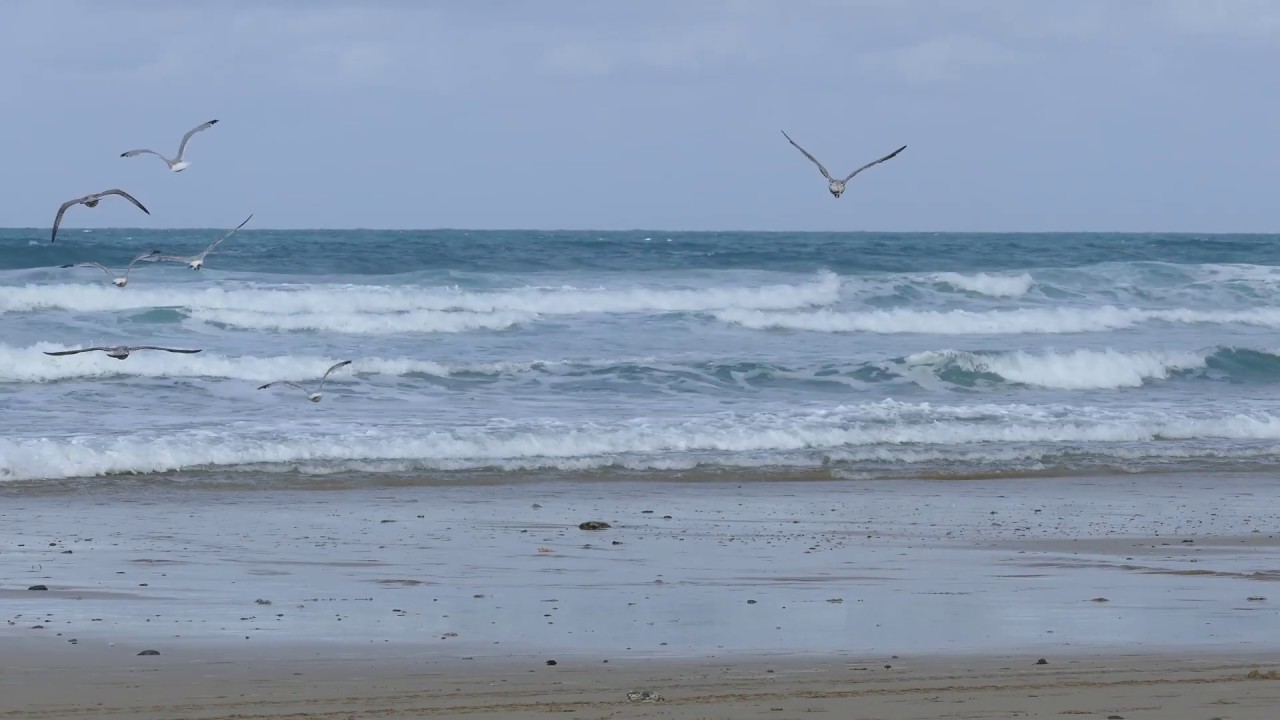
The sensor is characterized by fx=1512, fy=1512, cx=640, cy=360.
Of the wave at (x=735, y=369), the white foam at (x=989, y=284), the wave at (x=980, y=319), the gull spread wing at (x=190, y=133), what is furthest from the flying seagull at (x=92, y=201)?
the white foam at (x=989, y=284)

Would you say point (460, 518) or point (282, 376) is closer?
point (460, 518)

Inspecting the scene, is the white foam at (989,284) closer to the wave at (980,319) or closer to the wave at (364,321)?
the wave at (980,319)

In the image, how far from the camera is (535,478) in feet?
43.9

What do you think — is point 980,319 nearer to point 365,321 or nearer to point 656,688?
point 365,321

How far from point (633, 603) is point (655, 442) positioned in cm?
696

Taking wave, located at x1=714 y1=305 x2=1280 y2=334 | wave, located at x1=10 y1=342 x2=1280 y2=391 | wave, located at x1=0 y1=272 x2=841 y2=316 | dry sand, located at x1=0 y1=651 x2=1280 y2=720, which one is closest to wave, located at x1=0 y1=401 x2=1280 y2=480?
wave, located at x1=10 y1=342 x2=1280 y2=391

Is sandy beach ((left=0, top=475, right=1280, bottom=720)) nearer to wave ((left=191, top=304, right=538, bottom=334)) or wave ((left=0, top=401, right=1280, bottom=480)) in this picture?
wave ((left=0, top=401, right=1280, bottom=480))

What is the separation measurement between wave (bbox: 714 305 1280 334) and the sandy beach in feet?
52.9

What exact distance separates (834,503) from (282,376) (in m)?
10.3

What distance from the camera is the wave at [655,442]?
13406 millimetres

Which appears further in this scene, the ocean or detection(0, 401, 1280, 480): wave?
the ocean

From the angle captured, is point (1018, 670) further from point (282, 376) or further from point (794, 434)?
point (282, 376)

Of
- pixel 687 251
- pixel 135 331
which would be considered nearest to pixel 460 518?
pixel 135 331

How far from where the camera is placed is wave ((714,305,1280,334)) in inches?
1123
